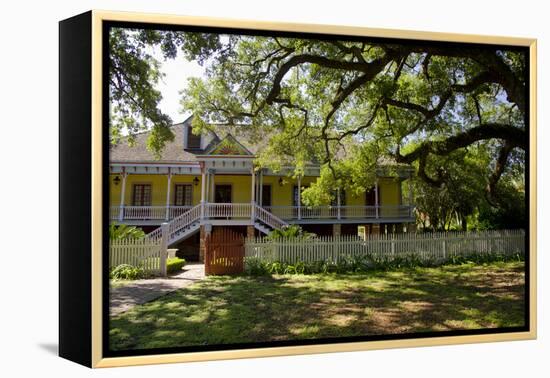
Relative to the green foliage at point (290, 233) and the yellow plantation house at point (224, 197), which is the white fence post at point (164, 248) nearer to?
the yellow plantation house at point (224, 197)

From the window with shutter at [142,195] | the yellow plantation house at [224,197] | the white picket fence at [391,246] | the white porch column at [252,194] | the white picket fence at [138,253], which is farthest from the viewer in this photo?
the white porch column at [252,194]

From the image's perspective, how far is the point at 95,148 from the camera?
7.10m

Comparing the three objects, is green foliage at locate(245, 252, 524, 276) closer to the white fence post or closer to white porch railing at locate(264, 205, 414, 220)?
white porch railing at locate(264, 205, 414, 220)

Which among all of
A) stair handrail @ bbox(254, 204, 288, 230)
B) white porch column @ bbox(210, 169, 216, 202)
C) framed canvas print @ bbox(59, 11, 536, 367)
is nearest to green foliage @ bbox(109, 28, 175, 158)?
framed canvas print @ bbox(59, 11, 536, 367)

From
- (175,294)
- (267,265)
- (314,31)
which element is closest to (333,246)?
(267,265)

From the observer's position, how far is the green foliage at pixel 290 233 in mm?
9000

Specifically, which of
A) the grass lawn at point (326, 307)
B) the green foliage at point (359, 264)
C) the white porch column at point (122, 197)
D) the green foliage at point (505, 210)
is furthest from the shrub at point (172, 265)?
the green foliage at point (505, 210)

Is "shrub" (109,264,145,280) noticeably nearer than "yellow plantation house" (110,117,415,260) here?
Yes

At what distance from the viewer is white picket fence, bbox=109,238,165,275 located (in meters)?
7.63

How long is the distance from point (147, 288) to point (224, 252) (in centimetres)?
131

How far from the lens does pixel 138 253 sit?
8047mm

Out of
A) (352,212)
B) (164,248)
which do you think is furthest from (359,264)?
(164,248)

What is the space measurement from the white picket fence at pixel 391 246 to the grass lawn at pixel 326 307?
0.87 ft

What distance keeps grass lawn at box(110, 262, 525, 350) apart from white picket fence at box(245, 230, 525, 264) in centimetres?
27
